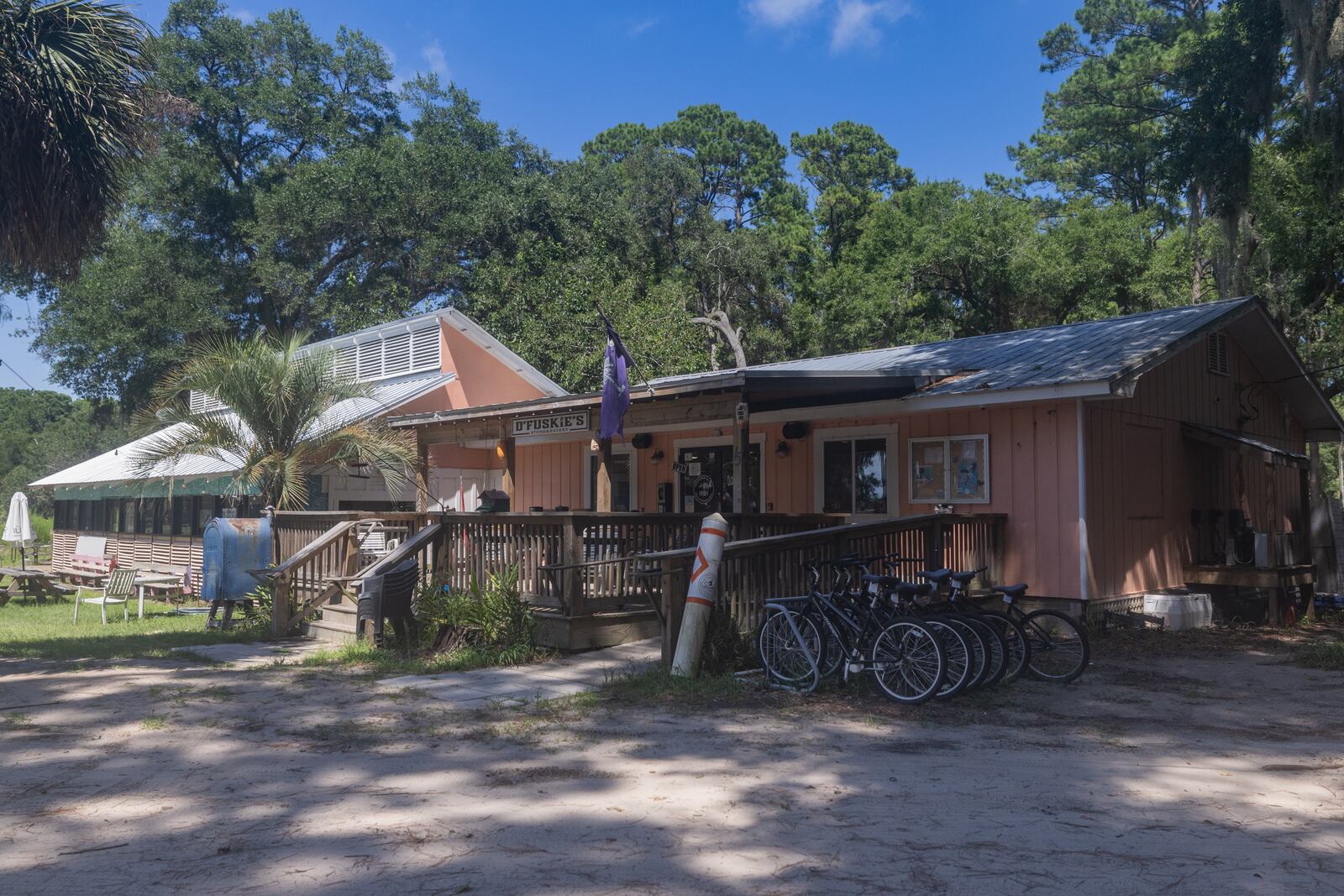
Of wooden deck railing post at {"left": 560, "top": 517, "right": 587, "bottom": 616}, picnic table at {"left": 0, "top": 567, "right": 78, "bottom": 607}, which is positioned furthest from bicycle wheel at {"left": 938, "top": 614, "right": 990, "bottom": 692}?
picnic table at {"left": 0, "top": 567, "right": 78, "bottom": 607}

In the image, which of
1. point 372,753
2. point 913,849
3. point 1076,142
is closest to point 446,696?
point 372,753

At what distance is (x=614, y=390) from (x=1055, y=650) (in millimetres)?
5116

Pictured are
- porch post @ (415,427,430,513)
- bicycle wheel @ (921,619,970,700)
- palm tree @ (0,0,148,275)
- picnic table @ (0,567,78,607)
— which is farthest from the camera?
picnic table @ (0,567,78,607)

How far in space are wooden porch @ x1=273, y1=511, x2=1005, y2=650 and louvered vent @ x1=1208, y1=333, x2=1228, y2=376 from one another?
5010mm

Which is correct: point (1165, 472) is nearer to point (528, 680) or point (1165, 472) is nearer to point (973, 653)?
point (973, 653)

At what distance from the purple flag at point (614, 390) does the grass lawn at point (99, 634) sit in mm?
4907

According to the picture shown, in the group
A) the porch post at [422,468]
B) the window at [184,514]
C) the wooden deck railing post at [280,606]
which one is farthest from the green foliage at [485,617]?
the window at [184,514]

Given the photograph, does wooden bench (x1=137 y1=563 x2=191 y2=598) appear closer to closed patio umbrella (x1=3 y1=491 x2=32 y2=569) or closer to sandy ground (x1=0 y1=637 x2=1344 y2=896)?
closed patio umbrella (x1=3 y1=491 x2=32 y2=569)

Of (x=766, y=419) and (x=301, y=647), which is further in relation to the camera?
(x=766, y=419)

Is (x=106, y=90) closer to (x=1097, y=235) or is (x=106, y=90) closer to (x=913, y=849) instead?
(x=913, y=849)

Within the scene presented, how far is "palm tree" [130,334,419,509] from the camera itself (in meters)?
13.9

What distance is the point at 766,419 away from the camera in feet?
46.6

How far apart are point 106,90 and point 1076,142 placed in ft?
93.9

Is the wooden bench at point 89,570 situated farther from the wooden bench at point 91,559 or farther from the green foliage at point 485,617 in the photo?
the green foliage at point 485,617
